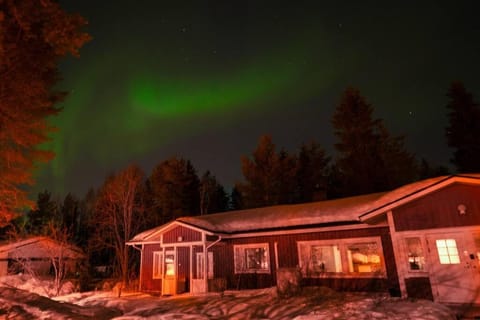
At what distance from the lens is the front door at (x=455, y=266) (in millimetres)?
9938

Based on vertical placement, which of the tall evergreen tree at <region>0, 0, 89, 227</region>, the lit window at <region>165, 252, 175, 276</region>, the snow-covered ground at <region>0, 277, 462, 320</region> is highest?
the tall evergreen tree at <region>0, 0, 89, 227</region>

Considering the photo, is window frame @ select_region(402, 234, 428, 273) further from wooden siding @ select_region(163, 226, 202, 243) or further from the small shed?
the small shed

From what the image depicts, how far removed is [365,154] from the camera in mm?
29969

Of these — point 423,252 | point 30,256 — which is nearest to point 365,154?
A: point 423,252

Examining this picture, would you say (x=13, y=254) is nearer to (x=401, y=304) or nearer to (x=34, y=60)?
(x=34, y=60)

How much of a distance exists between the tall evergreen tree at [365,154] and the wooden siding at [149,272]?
19.3 meters

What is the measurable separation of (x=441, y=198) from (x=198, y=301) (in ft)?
34.0

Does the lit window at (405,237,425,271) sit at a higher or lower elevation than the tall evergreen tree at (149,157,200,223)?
lower

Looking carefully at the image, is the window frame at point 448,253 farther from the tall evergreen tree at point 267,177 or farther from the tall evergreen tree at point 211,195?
the tall evergreen tree at point 211,195

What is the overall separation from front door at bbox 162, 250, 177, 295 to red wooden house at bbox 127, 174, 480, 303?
0.06m

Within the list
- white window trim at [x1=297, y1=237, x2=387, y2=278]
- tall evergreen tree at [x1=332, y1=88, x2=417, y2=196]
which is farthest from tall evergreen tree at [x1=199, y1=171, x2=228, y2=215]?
white window trim at [x1=297, y1=237, x2=387, y2=278]

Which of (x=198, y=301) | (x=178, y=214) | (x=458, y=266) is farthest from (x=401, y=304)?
(x=178, y=214)

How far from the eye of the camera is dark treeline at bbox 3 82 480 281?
26469 mm

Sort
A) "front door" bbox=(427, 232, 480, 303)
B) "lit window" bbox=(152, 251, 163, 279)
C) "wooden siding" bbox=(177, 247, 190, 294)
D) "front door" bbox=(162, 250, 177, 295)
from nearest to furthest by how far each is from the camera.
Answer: "front door" bbox=(427, 232, 480, 303), "front door" bbox=(162, 250, 177, 295), "wooden siding" bbox=(177, 247, 190, 294), "lit window" bbox=(152, 251, 163, 279)
